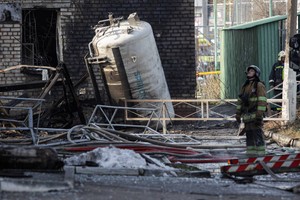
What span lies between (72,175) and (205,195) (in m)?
1.62

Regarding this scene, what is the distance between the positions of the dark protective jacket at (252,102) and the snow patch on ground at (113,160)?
2.32m

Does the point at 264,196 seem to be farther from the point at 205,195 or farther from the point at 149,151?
the point at 149,151

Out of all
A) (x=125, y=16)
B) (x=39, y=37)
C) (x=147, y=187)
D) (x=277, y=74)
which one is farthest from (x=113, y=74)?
(x=147, y=187)

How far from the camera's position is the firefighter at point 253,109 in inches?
487

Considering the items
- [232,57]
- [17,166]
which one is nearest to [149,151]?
[17,166]

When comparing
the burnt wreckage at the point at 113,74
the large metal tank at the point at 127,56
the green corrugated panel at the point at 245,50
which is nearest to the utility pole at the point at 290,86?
the burnt wreckage at the point at 113,74

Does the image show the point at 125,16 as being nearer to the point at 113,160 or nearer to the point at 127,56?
the point at 127,56

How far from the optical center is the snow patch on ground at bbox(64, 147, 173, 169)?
10242 mm

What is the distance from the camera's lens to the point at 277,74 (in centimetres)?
2006

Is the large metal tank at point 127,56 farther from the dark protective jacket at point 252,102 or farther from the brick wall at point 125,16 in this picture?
the dark protective jacket at point 252,102

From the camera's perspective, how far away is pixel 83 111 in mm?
18828

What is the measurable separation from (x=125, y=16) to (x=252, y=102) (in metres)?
8.72

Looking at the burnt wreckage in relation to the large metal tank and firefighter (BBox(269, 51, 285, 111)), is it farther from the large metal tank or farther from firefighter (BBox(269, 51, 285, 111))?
firefighter (BBox(269, 51, 285, 111))

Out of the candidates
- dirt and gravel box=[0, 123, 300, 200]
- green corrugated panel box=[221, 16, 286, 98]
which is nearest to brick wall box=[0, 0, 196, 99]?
green corrugated panel box=[221, 16, 286, 98]
